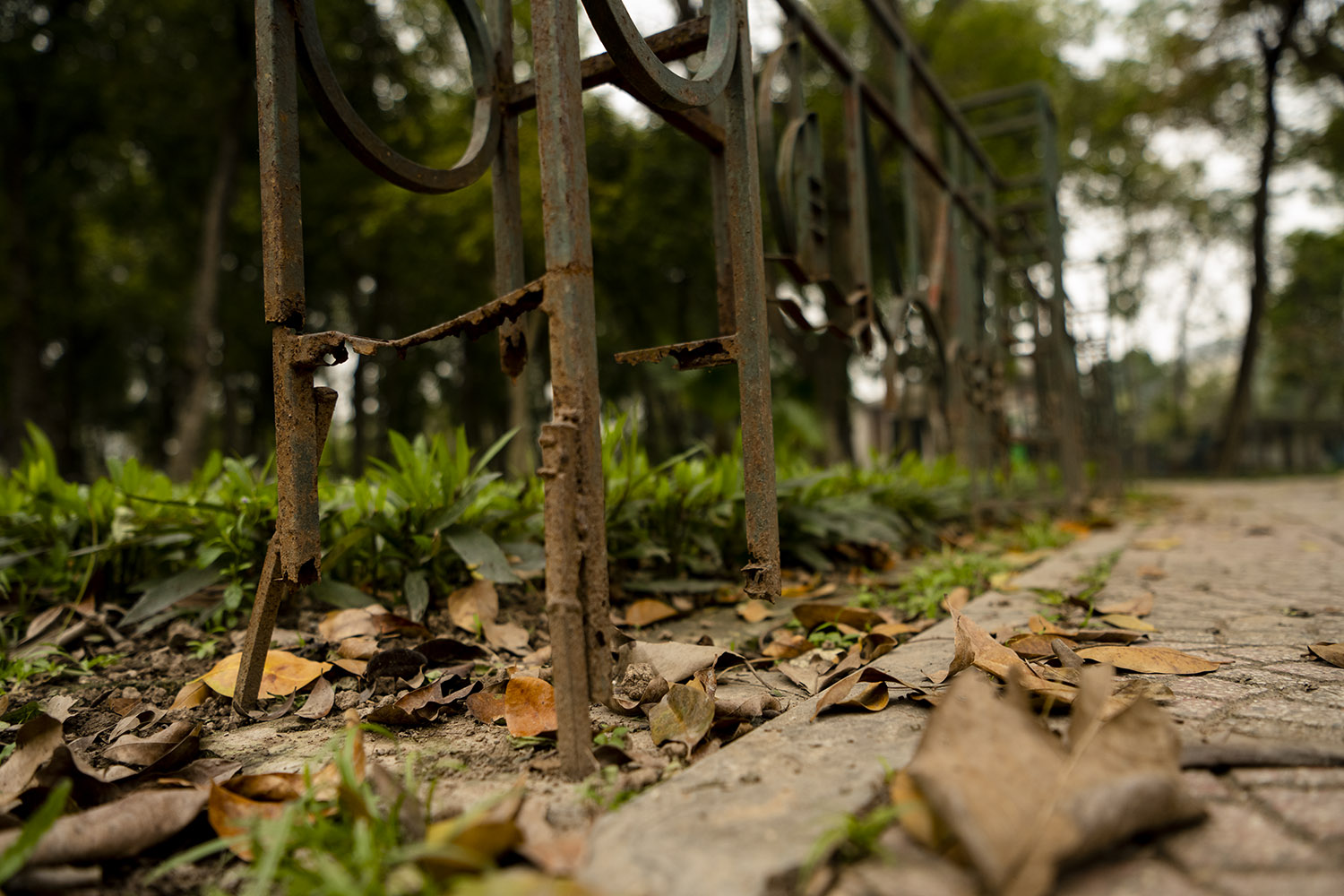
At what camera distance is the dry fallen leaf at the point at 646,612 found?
80.6 inches

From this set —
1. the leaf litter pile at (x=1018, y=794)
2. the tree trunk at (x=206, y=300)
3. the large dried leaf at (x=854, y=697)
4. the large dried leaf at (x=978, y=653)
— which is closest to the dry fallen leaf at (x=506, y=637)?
the large dried leaf at (x=854, y=697)

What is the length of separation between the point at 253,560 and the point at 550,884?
1.71 m

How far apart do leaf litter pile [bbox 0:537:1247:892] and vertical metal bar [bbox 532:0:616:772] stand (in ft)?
0.53

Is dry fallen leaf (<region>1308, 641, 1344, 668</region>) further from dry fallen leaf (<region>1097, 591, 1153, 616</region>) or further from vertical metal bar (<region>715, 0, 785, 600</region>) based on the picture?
vertical metal bar (<region>715, 0, 785, 600</region>)

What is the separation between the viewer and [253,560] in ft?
6.75

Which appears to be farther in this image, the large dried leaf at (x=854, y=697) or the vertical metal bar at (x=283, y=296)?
the vertical metal bar at (x=283, y=296)

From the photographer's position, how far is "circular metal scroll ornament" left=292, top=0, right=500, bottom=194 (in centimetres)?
142

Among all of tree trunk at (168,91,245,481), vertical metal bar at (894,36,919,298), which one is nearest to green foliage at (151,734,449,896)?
vertical metal bar at (894,36,919,298)

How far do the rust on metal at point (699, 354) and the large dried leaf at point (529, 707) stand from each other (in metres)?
0.55

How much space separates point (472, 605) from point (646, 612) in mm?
437

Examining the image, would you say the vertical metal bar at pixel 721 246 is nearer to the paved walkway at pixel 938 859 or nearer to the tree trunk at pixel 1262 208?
the paved walkway at pixel 938 859

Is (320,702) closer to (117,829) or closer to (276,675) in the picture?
(276,675)

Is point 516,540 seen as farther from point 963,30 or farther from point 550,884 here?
point 963,30

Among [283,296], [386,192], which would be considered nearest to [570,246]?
[283,296]
